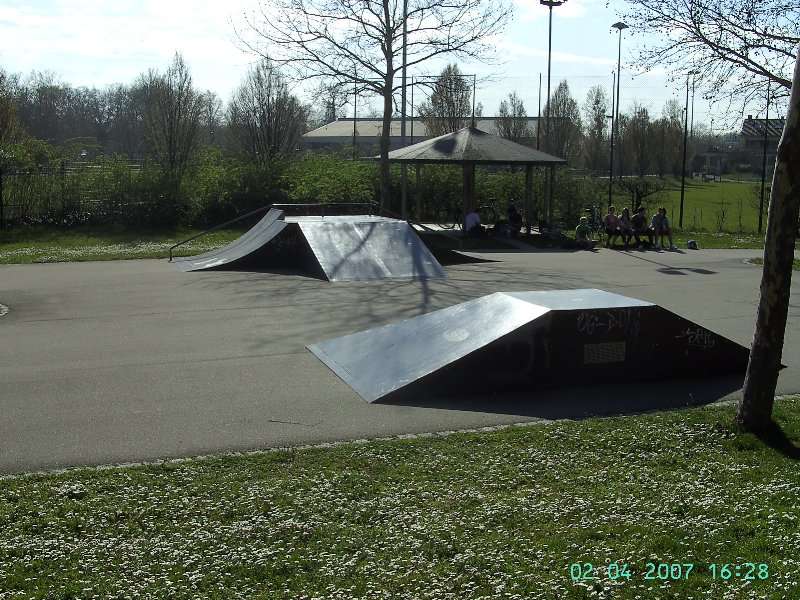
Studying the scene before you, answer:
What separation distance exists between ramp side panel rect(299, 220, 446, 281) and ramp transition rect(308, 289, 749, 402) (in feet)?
24.1

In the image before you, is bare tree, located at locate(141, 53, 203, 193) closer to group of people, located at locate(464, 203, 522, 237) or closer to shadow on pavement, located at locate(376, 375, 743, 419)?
group of people, located at locate(464, 203, 522, 237)

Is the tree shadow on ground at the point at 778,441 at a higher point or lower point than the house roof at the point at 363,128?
lower

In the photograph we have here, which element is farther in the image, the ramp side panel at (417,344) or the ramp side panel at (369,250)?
the ramp side panel at (369,250)

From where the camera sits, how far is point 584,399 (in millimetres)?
8094

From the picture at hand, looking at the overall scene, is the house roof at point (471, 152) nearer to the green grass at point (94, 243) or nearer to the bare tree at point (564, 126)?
the green grass at point (94, 243)

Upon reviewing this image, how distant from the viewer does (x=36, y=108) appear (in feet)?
255

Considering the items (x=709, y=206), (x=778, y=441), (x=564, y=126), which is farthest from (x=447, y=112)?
(x=778, y=441)

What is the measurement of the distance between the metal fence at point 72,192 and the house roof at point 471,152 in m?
8.93

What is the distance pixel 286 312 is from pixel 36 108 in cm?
7437

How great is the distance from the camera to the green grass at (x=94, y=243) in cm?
2081

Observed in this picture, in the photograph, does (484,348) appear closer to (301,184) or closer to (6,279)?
(6,279)

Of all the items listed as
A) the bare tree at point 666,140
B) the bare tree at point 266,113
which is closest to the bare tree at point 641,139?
the bare tree at point 666,140

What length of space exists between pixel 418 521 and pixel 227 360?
206 inches
